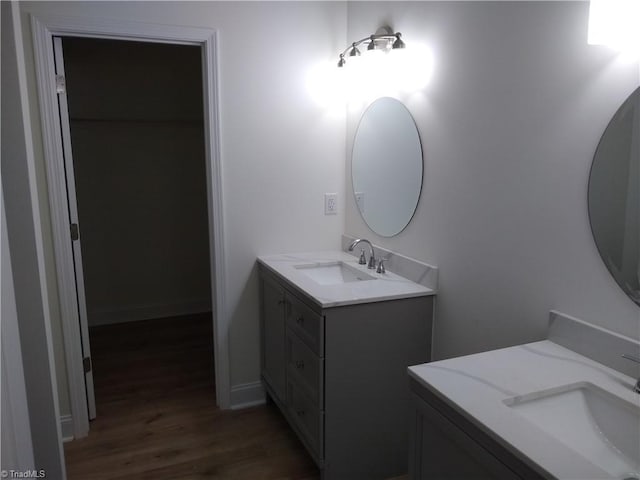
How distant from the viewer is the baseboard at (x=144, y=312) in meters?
4.10

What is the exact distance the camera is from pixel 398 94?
2283 millimetres

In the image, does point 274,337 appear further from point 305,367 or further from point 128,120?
point 128,120

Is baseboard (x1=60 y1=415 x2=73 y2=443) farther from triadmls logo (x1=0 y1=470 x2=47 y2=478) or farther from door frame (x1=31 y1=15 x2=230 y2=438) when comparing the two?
triadmls logo (x1=0 y1=470 x2=47 y2=478)

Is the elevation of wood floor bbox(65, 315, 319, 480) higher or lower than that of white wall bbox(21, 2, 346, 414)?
lower

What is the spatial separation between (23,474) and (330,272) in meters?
1.61

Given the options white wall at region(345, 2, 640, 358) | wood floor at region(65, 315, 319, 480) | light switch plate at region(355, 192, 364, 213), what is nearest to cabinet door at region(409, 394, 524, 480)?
white wall at region(345, 2, 640, 358)

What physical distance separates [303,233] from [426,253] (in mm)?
899

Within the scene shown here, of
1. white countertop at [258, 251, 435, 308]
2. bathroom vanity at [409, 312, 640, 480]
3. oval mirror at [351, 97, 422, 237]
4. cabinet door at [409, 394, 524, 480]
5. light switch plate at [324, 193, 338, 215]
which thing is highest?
oval mirror at [351, 97, 422, 237]

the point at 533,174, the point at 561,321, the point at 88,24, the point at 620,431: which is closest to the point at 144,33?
the point at 88,24

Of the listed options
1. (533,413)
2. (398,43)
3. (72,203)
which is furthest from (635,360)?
(72,203)

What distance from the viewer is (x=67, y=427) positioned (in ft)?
8.18

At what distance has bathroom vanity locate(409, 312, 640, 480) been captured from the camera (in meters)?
Result: 1.01

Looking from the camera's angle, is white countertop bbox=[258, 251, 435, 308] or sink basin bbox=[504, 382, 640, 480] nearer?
sink basin bbox=[504, 382, 640, 480]

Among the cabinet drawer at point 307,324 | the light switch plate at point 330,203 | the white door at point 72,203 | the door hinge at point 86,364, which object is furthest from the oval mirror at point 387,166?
the door hinge at point 86,364
